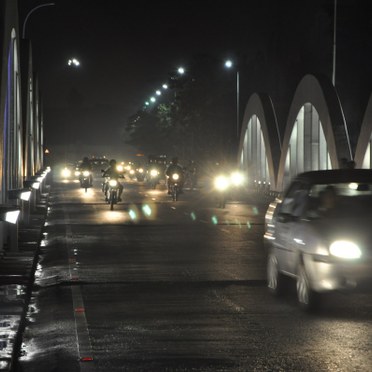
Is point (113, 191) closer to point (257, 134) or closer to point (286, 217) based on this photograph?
point (286, 217)

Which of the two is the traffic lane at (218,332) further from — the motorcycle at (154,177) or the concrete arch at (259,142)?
the motorcycle at (154,177)

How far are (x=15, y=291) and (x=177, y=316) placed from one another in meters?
2.89

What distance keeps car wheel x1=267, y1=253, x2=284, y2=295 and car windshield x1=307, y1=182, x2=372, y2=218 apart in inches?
45.0

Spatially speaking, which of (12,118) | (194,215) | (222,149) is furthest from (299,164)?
(222,149)

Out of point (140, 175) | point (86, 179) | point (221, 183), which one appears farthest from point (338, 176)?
point (140, 175)

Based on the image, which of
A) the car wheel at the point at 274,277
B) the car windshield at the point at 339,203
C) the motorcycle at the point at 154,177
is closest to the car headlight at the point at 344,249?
the car windshield at the point at 339,203

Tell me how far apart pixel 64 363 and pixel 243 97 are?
384 feet

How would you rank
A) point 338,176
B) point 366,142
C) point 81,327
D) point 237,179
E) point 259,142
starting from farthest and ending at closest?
point 259,142 < point 237,179 < point 366,142 < point 338,176 < point 81,327

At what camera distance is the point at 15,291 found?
14188mm

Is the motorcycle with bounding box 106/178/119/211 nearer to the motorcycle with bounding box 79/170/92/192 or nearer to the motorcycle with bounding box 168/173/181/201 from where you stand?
the motorcycle with bounding box 168/173/181/201

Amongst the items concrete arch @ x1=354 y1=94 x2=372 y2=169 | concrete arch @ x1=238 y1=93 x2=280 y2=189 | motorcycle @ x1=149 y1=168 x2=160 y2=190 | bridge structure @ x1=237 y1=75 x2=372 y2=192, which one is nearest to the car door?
bridge structure @ x1=237 y1=75 x2=372 y2=192

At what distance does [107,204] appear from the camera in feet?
145

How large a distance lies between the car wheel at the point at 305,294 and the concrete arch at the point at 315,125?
32898mm

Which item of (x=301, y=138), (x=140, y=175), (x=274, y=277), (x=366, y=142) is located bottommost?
(x=274, y=277)
